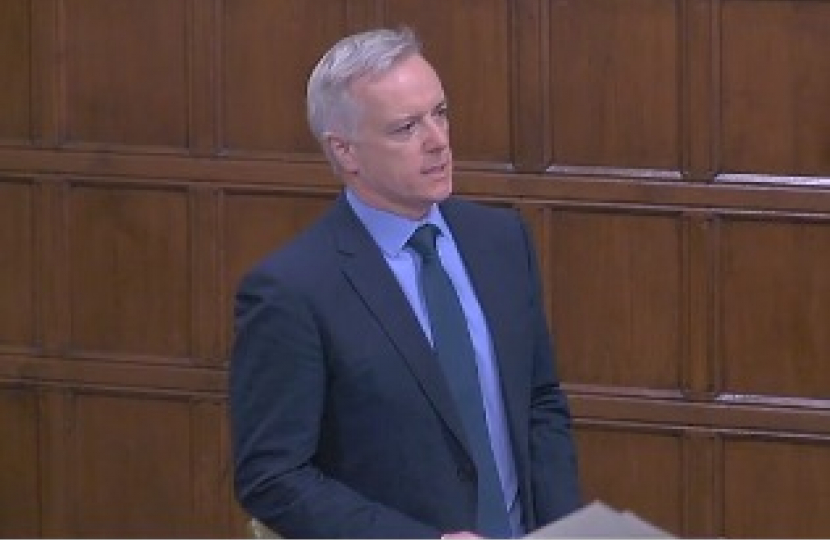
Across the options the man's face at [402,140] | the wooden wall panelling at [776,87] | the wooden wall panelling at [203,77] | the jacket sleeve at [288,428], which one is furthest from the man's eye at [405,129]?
the wooden wall panelling at [203,77]

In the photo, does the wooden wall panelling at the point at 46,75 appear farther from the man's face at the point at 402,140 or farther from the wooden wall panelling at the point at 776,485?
the man's face at the point at 402,140

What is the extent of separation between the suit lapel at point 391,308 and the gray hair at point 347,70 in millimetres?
156

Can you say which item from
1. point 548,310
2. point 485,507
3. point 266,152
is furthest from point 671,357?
point 485,507

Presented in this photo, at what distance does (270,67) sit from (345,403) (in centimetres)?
261

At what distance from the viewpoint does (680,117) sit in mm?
5914

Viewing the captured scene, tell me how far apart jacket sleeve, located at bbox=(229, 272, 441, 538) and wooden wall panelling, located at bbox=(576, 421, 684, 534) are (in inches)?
93.7

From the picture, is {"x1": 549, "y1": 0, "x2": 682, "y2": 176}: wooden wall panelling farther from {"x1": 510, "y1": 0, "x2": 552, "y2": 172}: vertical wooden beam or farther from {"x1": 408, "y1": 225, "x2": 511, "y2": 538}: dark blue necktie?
{"x1": 408, "y1": 225, "x2": 511, "y2": 538}: dark blue necktie

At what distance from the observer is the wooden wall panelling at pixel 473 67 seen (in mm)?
6051

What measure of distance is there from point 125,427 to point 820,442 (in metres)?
1.81

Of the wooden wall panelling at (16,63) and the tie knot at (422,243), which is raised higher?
the wooden wall panelling at (16,63)

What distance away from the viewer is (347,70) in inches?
148

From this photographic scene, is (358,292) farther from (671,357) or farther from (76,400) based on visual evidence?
(76,400)

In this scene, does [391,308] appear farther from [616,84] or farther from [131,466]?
[131,466]

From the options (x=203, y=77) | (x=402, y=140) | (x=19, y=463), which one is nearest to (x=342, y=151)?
(x=402, y=140)
